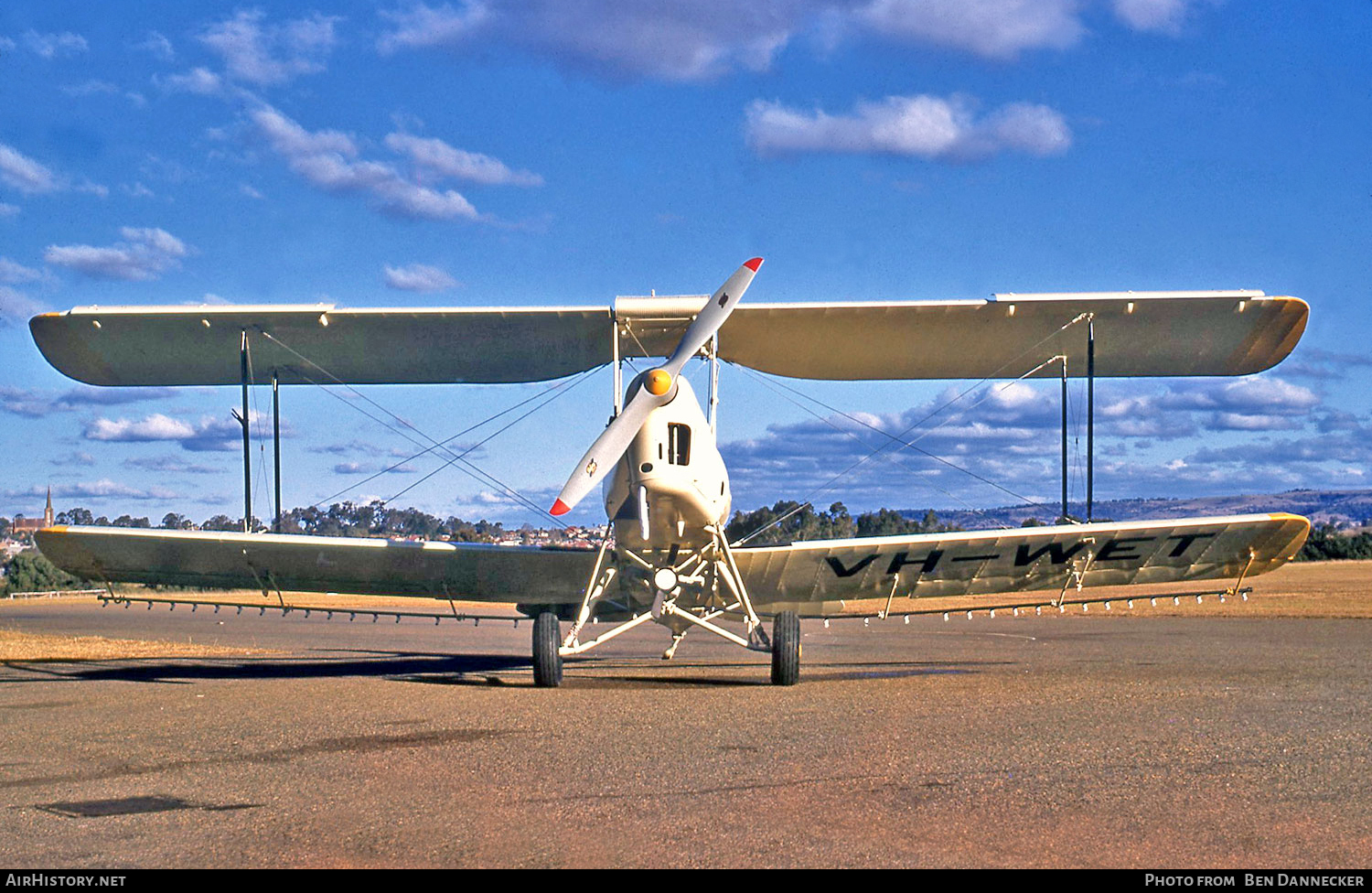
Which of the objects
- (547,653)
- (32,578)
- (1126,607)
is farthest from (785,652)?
(32,578)

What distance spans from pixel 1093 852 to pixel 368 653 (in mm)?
19041

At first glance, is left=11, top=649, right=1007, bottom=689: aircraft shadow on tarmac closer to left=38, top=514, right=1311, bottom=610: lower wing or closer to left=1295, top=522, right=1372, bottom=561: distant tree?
left=38, top=514, right=1311, bottom=610: lower wing

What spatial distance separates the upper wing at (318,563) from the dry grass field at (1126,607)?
603 mm

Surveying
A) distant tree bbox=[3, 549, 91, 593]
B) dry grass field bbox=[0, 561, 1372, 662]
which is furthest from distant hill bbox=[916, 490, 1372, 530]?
distant tree bbox=[3, 549, 91, 593]

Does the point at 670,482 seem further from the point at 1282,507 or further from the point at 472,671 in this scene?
the point at 1282,507

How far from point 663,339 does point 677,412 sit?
2.58 metres

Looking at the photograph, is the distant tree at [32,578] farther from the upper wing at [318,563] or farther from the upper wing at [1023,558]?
the upper wing at [1023,558]

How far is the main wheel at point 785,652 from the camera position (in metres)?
13.7

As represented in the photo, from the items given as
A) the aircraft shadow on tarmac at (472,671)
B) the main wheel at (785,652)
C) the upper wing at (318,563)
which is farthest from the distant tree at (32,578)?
the main wheel at (785,652)

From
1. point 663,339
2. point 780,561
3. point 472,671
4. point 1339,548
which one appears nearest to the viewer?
point 663,339

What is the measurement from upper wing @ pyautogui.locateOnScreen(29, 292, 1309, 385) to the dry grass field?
3.14m

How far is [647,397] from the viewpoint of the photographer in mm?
13055

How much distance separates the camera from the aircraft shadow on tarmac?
50.6 feet

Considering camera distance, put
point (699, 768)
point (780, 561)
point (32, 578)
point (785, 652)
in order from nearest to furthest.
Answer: point (699, 768) → point (785, 652) → point (780, 561) → point (32, 578)
